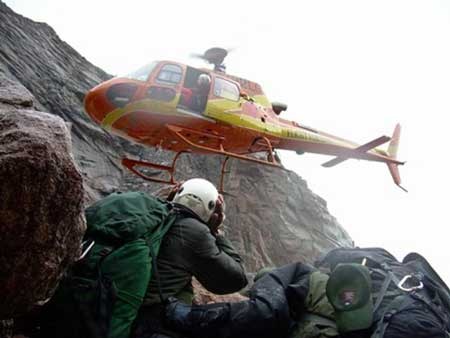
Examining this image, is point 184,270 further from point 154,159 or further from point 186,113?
point 154,159

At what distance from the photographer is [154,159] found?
513 inches

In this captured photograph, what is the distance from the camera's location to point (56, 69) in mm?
12828

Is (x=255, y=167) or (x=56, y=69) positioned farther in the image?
(x=255, y=167)

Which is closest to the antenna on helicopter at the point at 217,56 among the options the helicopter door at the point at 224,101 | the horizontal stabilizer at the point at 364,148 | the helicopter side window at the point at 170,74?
the helicopter door at the point at 224,101

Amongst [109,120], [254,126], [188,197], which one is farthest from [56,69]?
[188,197]

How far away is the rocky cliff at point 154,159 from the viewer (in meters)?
11.4

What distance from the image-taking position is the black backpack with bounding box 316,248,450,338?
7.83 ft

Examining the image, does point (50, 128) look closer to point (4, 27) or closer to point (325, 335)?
point (325, 335)

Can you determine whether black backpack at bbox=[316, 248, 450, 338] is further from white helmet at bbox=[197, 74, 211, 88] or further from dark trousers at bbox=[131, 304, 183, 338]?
white helmet at bbox=[197, 74, 211, 88]

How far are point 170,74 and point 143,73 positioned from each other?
540mm

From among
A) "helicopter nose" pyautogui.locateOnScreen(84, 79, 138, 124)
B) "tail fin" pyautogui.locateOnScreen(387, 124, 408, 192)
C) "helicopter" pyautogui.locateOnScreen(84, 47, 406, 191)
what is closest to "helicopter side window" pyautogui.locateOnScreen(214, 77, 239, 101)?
"helicopter" pyautogui.locateOnScreen(84, 47, 406, 191)

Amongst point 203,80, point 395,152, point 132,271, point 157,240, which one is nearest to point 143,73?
point 203,80

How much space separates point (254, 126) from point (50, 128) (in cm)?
824

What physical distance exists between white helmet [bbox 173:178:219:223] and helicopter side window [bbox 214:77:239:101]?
6607 millimetres
